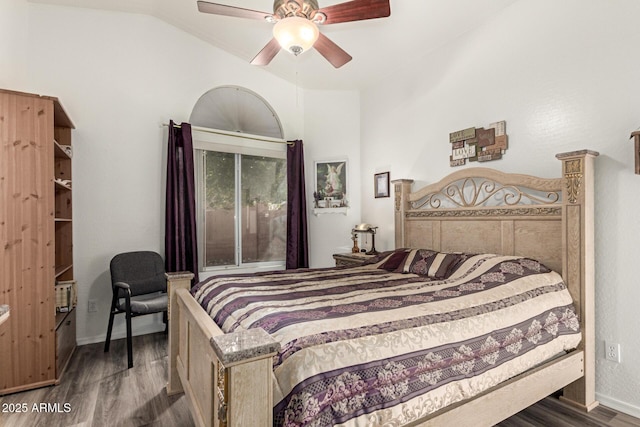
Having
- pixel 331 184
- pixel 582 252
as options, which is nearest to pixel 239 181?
pixel 331 184

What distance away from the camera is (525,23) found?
9.15ft

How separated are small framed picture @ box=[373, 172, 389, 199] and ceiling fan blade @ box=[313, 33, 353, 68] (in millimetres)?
1748

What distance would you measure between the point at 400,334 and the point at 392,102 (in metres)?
3.28

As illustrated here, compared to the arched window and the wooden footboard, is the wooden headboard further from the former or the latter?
the wooden footboard

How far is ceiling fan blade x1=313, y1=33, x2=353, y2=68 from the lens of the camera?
2484 millimetres

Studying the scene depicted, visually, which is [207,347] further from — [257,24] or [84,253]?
[257,24]

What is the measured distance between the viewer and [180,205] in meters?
3.82

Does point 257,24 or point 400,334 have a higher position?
point 257,24

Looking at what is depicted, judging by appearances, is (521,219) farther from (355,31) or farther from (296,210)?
(296,210)

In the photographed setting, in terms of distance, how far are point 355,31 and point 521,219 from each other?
232 cm

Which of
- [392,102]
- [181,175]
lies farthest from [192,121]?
[392,102]

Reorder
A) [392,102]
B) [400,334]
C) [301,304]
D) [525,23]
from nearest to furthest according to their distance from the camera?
1. [400,334]
2. [301,304]
3. [525,23]
4. [392,102]

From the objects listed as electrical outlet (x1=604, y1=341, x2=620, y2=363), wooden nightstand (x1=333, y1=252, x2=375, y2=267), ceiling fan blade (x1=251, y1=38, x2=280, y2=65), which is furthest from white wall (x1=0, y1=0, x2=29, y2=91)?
electrical outlet (x1=604, y1=341, x2=620, y2=363)

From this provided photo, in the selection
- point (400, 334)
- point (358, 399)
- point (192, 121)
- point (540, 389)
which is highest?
point (192, 121)
